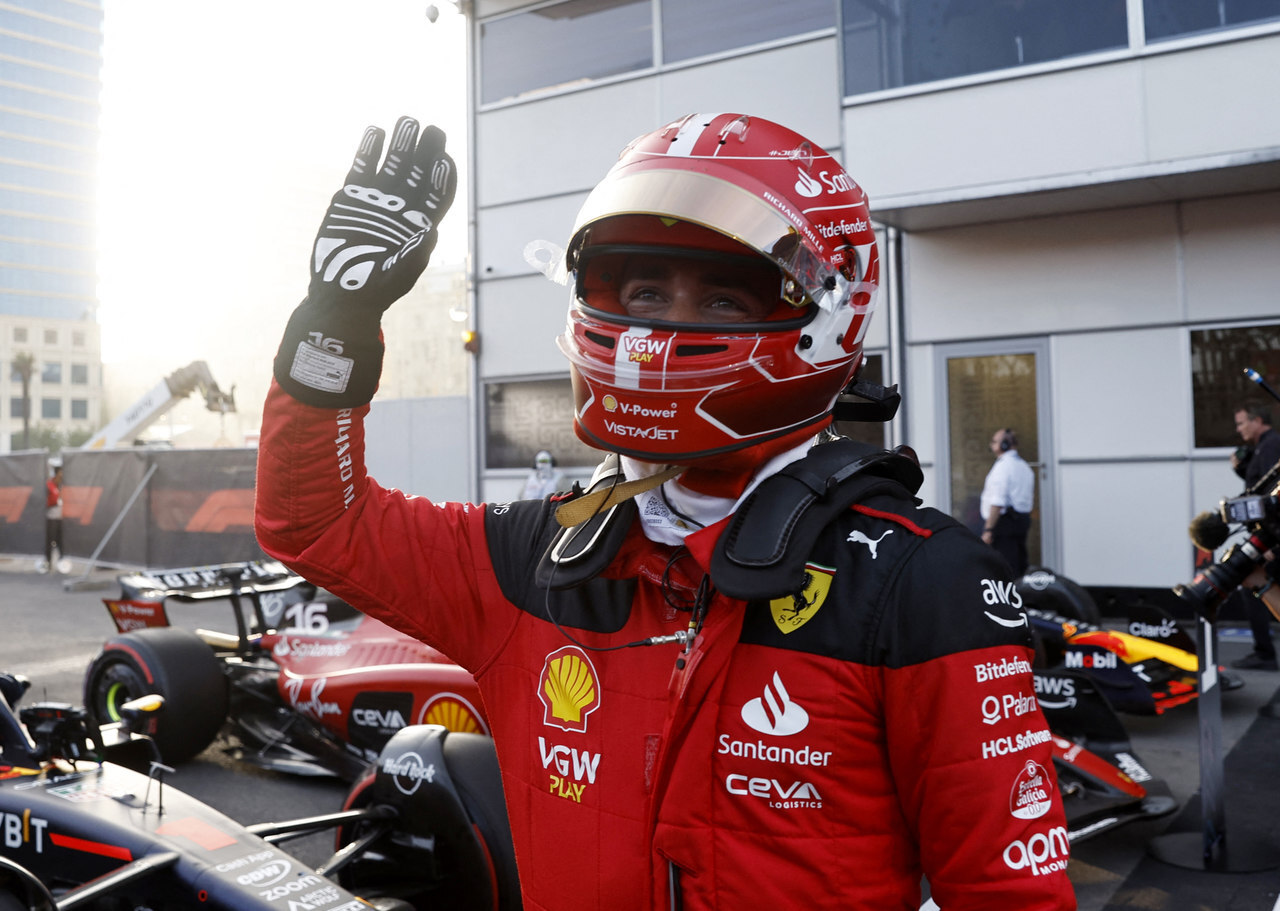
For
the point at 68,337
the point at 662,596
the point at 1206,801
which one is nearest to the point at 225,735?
the point at 1206,801

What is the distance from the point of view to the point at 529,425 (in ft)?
41.3

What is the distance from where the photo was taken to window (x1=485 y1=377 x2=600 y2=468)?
40.4 feet

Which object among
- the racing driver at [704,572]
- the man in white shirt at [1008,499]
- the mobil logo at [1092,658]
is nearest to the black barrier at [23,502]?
the man in white shirt at [1008,499]

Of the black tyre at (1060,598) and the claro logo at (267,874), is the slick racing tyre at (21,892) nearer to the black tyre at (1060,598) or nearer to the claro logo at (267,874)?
the claro logo at (267,874)

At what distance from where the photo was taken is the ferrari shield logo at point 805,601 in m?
1.18

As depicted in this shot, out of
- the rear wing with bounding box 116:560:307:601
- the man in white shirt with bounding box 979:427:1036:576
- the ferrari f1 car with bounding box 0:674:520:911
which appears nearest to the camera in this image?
the ferrari f1 car with bounding box 0:674:520:911

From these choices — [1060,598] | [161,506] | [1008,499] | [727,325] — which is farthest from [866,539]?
[161,506]

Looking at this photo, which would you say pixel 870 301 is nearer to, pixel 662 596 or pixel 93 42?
pixel 662 596

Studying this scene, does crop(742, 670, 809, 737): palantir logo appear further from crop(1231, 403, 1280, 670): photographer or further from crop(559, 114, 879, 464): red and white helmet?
crop(1231, 403, 1280, 670): photographer

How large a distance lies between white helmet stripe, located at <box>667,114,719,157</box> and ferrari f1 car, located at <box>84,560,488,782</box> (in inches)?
134

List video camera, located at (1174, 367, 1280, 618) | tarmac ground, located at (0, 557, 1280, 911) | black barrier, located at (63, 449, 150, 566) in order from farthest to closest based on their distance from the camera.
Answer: black barrier, located at (63, 449, 150, 566)
tarmac ground, located at (0, 557, 1280, 911)
video camera, located at (1174, 367, 1280, 618)

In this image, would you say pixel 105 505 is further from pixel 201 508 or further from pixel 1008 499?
pixel 1008 499

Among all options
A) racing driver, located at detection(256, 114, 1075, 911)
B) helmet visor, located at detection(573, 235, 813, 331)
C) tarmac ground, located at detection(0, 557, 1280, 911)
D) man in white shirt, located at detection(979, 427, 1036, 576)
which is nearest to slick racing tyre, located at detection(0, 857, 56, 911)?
racing driver, located at detection(256, 114, 1075, 911)

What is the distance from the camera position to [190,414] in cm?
11512
